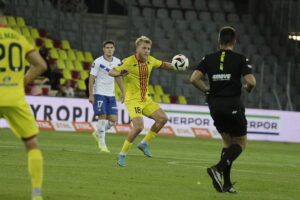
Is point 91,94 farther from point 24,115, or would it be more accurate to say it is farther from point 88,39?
point 88,39

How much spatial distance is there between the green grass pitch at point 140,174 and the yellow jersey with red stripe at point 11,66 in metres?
1.47

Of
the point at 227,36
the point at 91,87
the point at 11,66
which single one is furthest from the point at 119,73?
the point at 11,66

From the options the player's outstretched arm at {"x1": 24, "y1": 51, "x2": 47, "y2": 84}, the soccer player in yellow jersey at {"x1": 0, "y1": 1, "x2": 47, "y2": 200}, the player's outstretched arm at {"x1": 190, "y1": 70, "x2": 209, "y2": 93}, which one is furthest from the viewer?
the player's outstretched arm at {"x1": 190, "y1": 70, "x2": 209, "y2": 93}

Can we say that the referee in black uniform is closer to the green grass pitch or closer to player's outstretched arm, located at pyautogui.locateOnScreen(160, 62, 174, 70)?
the green grass pitch

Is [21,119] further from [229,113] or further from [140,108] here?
[140,108]

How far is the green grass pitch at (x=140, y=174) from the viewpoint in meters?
11.0

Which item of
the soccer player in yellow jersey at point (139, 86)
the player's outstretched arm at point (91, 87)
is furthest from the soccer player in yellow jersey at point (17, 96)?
the player's outstretched arm at point (91, 87)

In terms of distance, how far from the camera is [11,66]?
9.17 metres

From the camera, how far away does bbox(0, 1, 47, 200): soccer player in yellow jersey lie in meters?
9.09

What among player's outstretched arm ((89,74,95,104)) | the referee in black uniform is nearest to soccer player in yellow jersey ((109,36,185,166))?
player's outstretched arm ((89,74,95,104))

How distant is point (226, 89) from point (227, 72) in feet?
0.75

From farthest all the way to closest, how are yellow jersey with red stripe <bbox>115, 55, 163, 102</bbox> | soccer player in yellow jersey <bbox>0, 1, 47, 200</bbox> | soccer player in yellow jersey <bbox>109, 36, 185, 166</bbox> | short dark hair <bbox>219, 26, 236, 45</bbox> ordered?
yellow jersey with red stripe <bbox>115, 55, 163, 102</bbox> < soccer player in yellow jersey <bbox>109, 36, 185, 166</bbox> < short dark hair <bbox>219, 26, 236, 45</bbox> < soccer player in yellow jersey <bbox>0, 1, 47, 200</bbox>

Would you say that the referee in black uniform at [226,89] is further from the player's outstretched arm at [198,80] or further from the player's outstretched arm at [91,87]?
the player's outstretched arm at [91,87]

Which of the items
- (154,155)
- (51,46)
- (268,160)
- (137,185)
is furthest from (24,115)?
(51,46)
